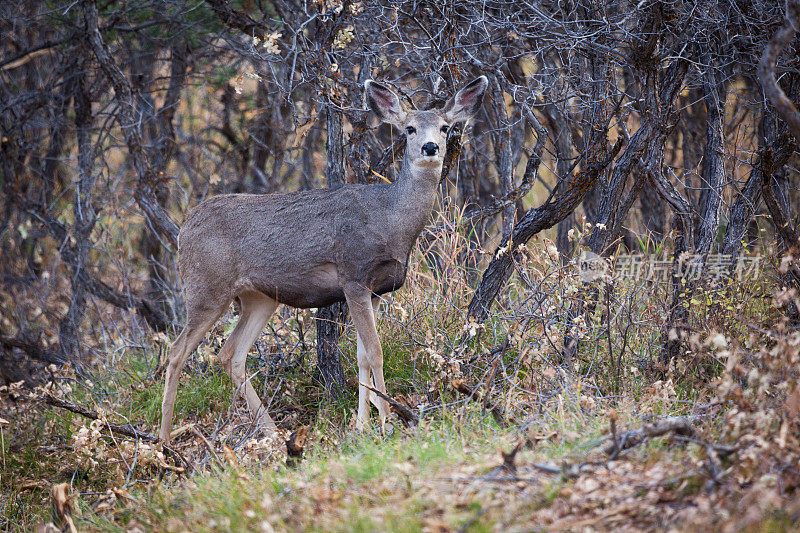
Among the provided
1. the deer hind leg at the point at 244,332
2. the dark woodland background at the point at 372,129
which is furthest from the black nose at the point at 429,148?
the deer hind leg at the point at 244,332

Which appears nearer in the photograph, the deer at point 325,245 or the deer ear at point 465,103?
the deer at point 325,245

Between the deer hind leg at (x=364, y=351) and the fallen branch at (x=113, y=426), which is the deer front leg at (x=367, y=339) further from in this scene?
the fallen branch at (x=113, y=426)

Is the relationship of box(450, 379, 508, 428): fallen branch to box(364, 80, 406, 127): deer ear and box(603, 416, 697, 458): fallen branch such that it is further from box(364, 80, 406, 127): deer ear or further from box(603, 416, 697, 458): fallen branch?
box(364, 80, 406, 127): deer ear

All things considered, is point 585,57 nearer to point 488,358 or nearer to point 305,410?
point 488,358

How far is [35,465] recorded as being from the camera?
Answer: 686cm

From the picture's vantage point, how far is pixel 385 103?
6.48 meters

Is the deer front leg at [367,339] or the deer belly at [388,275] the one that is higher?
the deer belly at [388,275]

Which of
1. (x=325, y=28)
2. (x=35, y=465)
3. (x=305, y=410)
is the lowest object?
(x=35, y=465)

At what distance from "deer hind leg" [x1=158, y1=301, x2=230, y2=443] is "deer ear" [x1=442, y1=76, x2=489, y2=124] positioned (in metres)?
2.38

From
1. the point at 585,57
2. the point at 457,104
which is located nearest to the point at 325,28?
the point at 457,104

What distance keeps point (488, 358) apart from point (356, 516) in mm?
2796

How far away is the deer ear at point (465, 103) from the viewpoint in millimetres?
6398

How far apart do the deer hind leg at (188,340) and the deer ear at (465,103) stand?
7.82 ft

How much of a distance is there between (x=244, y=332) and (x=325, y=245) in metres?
1.31
